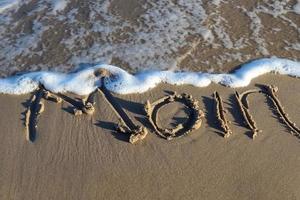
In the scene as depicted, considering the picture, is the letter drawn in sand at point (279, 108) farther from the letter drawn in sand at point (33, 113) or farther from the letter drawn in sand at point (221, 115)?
the letter drawn in sand at point (33, 113)

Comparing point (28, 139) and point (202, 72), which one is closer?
point (28, 139)

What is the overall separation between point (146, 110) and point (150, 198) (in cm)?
109

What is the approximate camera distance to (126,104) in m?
4.93

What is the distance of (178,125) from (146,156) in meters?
0.51

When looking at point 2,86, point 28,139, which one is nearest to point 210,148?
point 28,139

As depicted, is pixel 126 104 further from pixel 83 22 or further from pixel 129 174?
pixel 83 22

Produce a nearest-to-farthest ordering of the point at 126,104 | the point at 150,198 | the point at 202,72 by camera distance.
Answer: the point at 150,198 → the point at 126,104 → the point at 202,72

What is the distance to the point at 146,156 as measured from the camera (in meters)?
4.38

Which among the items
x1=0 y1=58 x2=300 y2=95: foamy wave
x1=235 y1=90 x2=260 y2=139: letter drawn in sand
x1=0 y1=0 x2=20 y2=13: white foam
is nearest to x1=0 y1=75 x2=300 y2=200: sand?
x1=235 y1=90 x2=260 y2=139: letter drawn in sand

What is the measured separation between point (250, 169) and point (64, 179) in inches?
64.4

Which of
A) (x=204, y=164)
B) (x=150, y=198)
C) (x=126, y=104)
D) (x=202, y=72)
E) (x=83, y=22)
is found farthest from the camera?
(x=83, y=22)

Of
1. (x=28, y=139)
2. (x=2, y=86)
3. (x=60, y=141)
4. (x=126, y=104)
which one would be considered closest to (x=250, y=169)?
(x=126, y=104)

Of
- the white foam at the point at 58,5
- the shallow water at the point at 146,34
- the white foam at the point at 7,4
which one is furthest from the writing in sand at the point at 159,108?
the white foam at the point at 7,4

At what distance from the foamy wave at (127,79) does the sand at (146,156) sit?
6.8 inches
